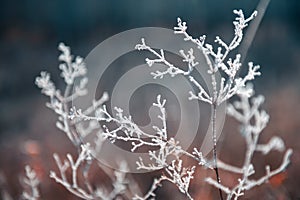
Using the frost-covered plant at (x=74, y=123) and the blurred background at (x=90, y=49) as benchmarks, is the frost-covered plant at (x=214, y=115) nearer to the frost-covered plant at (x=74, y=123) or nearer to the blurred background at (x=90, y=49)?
the frost-covered plant at (x=74, y=123)

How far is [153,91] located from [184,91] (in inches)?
16.7

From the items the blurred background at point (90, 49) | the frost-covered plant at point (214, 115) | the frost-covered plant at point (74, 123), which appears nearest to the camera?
the frost-covered plant at point (214, 115)

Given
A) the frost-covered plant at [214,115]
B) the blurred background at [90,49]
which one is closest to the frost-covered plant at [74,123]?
the frost-covered plant at [214,115]

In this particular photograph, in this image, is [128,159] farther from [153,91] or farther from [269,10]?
[269,10]

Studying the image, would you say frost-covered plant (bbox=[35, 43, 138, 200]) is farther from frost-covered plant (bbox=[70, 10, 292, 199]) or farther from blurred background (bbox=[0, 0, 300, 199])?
blurred background (bbox=[0, 0, 300, 199])

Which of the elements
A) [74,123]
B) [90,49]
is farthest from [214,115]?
[90,49]

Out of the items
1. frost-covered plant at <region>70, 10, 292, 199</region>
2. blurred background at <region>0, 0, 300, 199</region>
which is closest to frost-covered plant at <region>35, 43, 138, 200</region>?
frost-covered plant at <region>70, 10, 292, 199</region>

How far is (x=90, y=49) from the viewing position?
5188mm

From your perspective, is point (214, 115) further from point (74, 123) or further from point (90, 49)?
point (90, 49)

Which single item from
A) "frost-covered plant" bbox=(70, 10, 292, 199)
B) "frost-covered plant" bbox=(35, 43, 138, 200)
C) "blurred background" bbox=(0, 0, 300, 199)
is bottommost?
"frost-covered plant" bbox=(70, 10, 292, 199)

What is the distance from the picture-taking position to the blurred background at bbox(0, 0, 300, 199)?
A: 8.61 ft

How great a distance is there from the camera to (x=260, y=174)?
2221mm

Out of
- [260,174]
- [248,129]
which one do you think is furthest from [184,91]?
[248,129]

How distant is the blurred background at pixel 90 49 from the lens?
8.61ft
